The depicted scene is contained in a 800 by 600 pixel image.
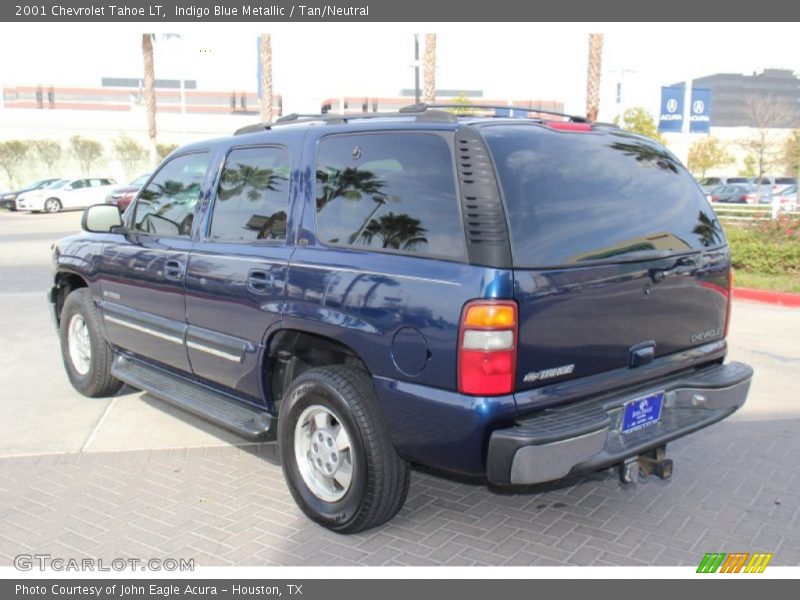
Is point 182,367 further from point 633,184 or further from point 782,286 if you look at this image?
point 782,286

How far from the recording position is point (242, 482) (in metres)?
4.46

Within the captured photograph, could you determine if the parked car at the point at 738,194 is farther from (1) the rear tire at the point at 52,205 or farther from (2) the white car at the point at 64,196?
(1) the rear tire at the point at 52,205

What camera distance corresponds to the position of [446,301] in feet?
10.4

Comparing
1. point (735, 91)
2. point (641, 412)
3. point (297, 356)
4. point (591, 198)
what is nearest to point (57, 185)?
point (297, 356)

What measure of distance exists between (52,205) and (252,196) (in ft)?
105

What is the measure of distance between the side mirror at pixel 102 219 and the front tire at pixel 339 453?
2.44 meters

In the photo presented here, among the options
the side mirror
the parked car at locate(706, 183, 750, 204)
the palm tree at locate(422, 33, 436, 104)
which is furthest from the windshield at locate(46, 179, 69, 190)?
the parked car at locate(706, 183, 750, 204)

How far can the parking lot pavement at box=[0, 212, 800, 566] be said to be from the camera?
143 inches

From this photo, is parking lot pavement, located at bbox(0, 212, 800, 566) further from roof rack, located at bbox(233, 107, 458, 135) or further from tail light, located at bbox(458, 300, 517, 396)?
roof rack, located at bbox(233, 107, 458, 135)

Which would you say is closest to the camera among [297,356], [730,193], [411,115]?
[411,115]

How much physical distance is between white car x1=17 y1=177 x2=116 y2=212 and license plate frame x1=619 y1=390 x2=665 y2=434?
3240 cm

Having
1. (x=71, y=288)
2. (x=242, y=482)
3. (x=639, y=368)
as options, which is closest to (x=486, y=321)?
(x=639, y=368)

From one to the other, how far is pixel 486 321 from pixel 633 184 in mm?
1271

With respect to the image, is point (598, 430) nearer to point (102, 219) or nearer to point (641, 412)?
point (641, 412)
